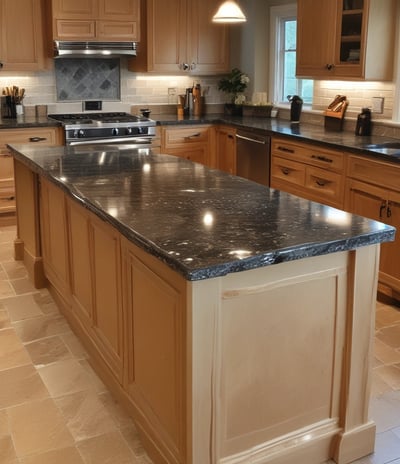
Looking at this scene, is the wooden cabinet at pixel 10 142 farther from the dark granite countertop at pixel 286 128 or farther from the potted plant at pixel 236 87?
the potted plant at pixel 236 87

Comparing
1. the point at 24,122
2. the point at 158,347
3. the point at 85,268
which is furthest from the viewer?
the point at 24,122

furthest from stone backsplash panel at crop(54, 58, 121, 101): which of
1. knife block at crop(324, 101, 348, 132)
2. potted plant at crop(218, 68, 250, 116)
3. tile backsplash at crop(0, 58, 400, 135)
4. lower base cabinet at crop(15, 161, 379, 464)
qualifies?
lower base cabinet at crop(15, 161, 379, 464)

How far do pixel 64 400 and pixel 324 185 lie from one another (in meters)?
2.68

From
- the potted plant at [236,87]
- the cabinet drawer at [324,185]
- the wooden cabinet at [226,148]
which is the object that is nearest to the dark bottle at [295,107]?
the wooden cabinet at [226,148]

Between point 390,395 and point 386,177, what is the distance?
1575 mm

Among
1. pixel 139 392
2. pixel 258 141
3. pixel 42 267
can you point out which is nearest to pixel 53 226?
pixel 42 267

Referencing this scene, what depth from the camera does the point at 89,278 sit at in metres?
3.13

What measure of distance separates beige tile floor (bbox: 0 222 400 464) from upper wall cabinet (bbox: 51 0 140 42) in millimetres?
3019

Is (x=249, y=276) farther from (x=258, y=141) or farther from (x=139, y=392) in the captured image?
(x=258, y=141)

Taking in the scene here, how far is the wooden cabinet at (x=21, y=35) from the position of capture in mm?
5707

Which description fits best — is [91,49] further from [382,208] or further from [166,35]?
[382,208]

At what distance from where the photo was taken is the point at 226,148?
247 inches

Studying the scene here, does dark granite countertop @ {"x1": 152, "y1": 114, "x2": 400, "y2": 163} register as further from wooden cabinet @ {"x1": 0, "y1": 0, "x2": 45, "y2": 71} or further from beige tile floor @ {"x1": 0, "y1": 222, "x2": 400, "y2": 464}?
wooden cabinet @ {"x1": 0, "y1": 0, "x2": 45, "y2": 71}

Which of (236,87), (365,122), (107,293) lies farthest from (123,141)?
(107,293)
